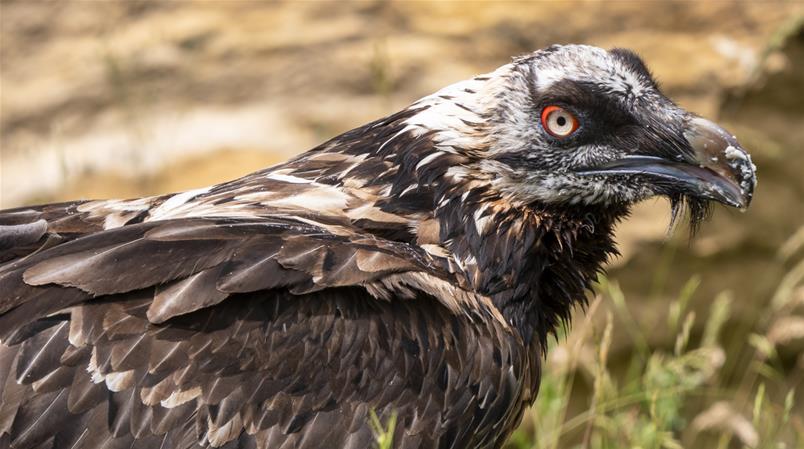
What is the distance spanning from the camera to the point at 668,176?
400 centimetres

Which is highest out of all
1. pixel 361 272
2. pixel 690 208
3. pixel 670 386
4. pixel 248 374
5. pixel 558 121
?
pixel 558 121

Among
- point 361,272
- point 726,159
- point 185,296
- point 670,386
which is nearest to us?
point 185,296

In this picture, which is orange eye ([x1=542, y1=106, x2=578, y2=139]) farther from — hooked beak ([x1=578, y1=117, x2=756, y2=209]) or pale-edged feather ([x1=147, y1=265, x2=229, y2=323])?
pale-edged feather ([x1=147, y1=265, x2=229, y2=323])

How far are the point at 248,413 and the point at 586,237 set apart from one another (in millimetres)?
1343

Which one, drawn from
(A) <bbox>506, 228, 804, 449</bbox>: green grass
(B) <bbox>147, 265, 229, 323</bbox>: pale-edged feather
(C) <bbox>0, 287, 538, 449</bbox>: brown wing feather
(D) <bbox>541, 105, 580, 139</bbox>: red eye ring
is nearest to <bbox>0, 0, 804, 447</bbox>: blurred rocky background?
(A) <bbox>506, 228, 804, 449</bbox>: green grass

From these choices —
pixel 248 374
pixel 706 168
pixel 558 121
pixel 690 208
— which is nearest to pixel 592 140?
pixel 558 121

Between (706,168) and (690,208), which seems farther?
(690,208)

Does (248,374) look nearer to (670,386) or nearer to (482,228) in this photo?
(482,228)

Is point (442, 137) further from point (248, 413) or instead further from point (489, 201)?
point (248, 413)

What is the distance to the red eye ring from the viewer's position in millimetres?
4059

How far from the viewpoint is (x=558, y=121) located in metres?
4.08

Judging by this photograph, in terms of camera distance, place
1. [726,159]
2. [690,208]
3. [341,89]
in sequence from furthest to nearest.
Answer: [341,89]
[690,208]
[726,159]

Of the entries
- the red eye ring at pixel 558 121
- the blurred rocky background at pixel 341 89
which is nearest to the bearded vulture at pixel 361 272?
the red eye ring at pixel 558 121

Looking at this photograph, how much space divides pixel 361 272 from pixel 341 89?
11.8ft
